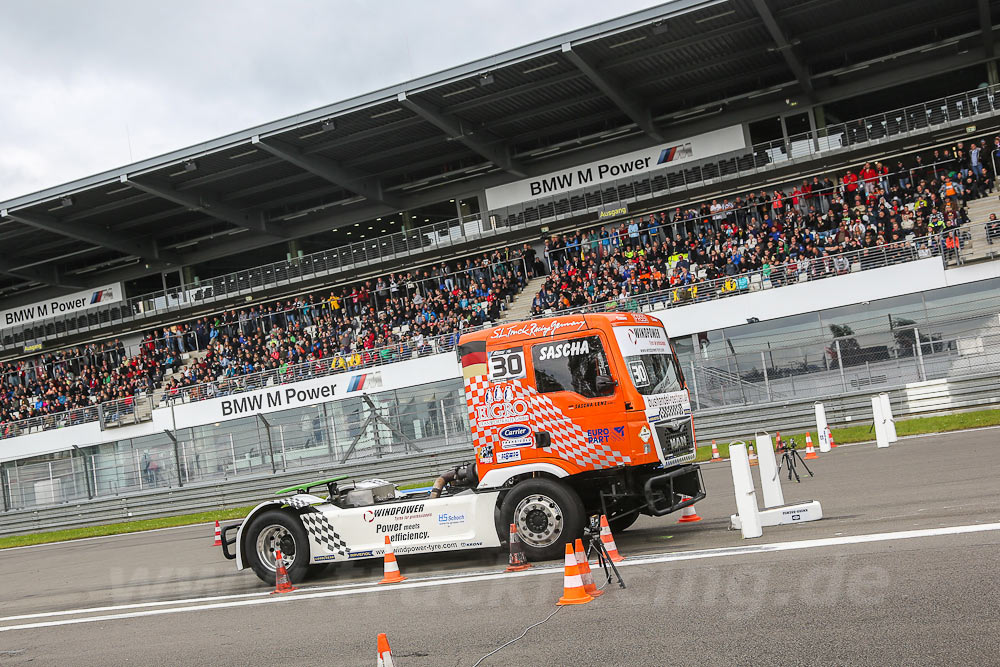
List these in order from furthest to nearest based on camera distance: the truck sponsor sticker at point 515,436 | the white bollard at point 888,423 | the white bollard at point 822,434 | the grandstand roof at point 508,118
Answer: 1. the grandstand roof at point 508,118
2. the white bollard at point 822,434
3. the white bollard at point 888,423
4. the truck sponsor sticker at point 515,436

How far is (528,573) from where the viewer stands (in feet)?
30.0

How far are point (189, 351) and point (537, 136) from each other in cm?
2050

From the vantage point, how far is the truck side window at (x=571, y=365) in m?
10.0

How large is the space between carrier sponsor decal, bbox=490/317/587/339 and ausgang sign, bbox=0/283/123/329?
143 feet

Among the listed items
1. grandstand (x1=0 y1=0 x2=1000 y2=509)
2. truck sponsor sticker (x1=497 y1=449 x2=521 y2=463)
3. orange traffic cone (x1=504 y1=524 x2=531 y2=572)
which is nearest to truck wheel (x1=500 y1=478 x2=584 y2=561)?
orange traffic cone (x1=504 y1=524 x2=531 y2=572)

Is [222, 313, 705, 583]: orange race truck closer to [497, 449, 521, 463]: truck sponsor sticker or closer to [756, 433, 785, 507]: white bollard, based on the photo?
[497, 449, 521, 463]: truck sponsor sticker

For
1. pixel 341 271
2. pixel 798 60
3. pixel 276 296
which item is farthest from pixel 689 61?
pixel 276 296

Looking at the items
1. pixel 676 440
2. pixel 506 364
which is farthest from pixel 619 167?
pixel 676 440

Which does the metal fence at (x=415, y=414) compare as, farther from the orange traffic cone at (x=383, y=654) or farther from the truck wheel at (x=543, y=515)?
the orange traffic cone at (x=383, y=654)

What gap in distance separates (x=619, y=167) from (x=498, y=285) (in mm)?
7238

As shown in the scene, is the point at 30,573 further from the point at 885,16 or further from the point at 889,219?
the point at 885,16

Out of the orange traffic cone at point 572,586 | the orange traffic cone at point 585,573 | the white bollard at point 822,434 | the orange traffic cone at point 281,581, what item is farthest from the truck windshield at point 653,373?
the white bollard at point 822,434

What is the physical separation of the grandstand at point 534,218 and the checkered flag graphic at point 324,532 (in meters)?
14.2

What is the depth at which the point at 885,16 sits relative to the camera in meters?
33.1
